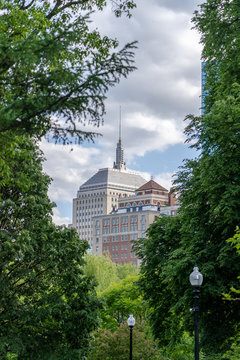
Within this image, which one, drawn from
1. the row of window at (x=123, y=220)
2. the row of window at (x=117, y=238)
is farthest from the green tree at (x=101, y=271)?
the row of window at (x=123, y=220)

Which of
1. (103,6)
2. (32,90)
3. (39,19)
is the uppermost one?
(103,6)

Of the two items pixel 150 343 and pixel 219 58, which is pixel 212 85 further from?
pixel 150 343

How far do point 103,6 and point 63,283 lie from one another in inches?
546

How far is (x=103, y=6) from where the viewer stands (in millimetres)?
16922

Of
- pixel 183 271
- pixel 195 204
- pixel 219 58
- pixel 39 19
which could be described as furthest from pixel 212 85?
pixel 39 19

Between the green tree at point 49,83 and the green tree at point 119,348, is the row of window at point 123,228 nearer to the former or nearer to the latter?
the green tree at point 119,348

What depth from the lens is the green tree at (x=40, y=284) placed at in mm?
25438

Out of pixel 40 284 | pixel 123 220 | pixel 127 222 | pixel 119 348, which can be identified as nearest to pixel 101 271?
pixel 119 348

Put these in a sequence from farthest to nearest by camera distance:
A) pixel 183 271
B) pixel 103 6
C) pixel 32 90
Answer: pixel 183 271
pixel 103 6
pixel 32 90

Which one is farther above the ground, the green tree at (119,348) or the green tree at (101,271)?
the green tree at (101,271)

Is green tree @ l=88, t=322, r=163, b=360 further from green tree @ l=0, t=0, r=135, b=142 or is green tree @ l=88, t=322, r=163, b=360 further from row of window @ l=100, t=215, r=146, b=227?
row of window @ l=100, t=215, r=146, b=227

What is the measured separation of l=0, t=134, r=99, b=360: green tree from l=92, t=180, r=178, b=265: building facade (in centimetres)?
14723

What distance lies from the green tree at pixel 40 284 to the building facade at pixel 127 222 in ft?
483

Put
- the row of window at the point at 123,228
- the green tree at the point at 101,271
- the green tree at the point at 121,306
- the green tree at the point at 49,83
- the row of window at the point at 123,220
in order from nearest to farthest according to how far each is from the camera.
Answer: the green tree at the point at 49,83
the green tree at the point at 121,306
the green tree at the point at 101,271
the row of window at the point at 123,228
the row of window at the point at 123,220
